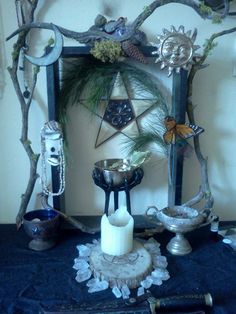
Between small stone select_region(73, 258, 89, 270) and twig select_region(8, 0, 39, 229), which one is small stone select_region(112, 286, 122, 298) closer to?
small stone select_region(73, 258, 89, 270)

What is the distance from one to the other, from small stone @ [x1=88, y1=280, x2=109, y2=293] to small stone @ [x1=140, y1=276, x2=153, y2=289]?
0.09 metres

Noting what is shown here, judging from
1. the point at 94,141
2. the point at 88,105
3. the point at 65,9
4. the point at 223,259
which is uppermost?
the point at 65,9

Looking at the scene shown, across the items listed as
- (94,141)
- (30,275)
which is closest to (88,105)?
(94,141)

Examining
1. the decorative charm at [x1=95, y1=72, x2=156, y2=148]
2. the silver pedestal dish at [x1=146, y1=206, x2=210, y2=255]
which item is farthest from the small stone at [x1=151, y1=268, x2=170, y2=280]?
the decorative charm at [x1=95, y1=72, x2=156, y2=148]

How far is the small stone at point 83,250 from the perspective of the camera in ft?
3.02

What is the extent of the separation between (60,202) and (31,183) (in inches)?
4.3

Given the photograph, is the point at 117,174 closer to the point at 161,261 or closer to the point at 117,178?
the point at 117,178

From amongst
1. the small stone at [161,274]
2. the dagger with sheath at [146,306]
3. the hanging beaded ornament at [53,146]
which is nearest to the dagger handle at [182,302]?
the dagger with sheath at [146,306]

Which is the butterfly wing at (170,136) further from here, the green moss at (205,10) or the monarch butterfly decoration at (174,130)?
the green moss at (205,10)

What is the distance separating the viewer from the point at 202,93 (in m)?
Answer: 1.07

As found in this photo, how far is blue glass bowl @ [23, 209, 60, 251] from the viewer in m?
0.92

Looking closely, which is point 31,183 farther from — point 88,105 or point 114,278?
point 114,278

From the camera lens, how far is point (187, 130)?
945mm

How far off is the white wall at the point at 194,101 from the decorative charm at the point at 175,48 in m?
0.15
